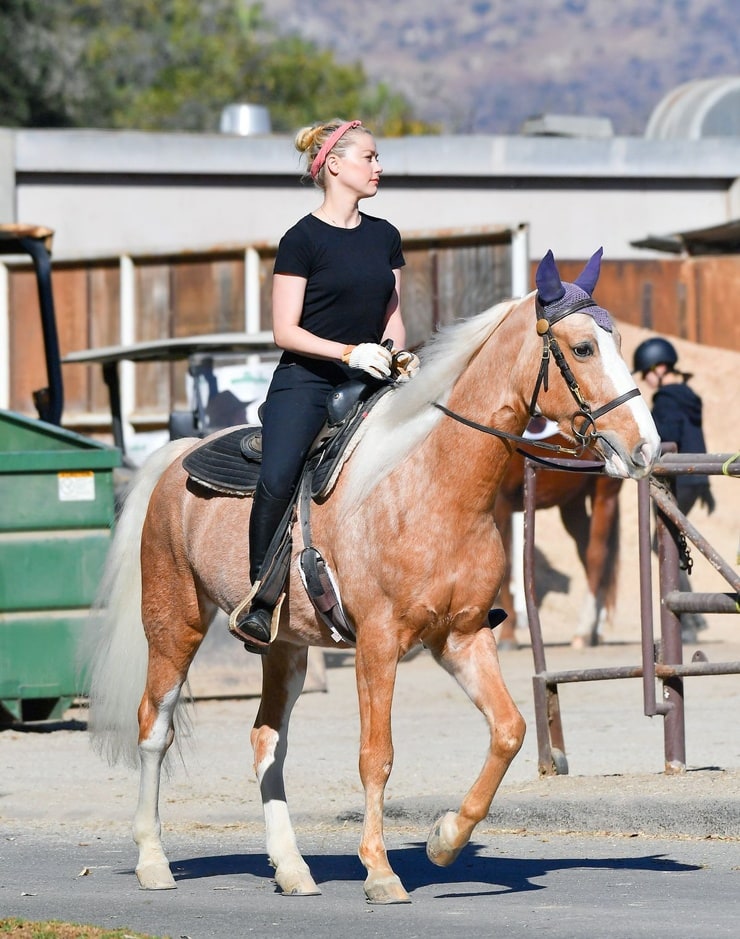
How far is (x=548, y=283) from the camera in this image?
636 cm

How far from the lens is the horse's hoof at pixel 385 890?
6.41m

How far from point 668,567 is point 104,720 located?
10.0 feet

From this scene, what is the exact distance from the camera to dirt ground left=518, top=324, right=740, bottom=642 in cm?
1670

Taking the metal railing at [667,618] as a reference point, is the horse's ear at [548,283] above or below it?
above

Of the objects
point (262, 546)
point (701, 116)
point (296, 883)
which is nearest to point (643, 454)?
point (262, 546)

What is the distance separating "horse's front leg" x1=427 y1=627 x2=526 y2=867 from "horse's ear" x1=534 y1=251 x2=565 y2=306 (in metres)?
1.28

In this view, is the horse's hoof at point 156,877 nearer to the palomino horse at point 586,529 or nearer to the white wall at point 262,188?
the palomino horse at point 586,529

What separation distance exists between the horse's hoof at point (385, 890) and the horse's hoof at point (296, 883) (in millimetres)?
483

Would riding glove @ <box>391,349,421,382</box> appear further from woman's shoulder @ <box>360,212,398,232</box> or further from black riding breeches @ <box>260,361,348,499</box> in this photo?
woman's shoulder @ <box>360,212,398,232</box>

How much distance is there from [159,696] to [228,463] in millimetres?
1052

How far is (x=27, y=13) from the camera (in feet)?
146

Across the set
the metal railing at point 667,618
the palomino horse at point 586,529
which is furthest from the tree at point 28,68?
the metal railing at point 667,618

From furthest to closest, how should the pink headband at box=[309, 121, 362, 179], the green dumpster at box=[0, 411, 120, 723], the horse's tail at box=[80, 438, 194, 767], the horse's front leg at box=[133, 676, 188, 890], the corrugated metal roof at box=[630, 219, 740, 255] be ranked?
the corrugated metal roof at box=[630, 219, 740, 255] → the green dumpster at box=[0, 411, 120, 723] → the horse's tail at box=[80, 438, 194, 767] → the horse's front leg at box=[133, 676, 188, 890] → the pink headband at box=[309, 121, 362, 179]

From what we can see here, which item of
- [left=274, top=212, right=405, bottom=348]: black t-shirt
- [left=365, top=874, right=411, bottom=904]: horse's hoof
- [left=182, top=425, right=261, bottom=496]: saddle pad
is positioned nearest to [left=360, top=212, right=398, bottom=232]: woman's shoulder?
[left=274, top=212, right=405, bottom=348]: black t-shirt
